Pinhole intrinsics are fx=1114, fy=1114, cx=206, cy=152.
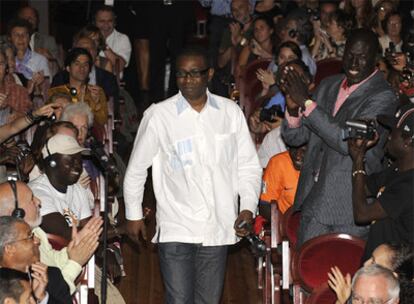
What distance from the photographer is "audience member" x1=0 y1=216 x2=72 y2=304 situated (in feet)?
16.2

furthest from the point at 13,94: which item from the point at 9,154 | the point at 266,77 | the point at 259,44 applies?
the point at 259,44

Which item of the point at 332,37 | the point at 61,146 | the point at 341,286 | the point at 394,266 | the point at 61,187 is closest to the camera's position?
the point at 394,266

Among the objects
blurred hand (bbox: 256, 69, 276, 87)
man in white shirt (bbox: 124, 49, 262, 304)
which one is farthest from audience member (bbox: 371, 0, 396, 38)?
man in white shirt (bbox: 124, 49, 262, 304)

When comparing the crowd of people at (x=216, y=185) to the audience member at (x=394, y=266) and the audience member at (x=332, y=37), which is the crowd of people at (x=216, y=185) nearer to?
the audience member at (x=394, y=266)

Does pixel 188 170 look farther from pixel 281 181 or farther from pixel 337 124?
pixel 281 181

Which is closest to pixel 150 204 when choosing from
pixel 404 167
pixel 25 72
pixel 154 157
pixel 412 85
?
pixel 25 72

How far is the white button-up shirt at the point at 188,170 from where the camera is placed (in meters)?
5.65

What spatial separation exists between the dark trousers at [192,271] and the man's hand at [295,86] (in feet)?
2.82

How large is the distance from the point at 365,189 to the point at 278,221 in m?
0.91

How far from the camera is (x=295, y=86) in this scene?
228 inches

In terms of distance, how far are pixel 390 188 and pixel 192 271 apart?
111 cm

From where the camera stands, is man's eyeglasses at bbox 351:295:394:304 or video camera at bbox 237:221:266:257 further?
video camera at bbox 237:221:266:257

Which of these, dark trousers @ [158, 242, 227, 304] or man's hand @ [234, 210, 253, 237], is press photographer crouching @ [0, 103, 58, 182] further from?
man's hand @ [234, 210, 253, 237]

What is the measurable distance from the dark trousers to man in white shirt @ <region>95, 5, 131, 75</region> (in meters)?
5.16
